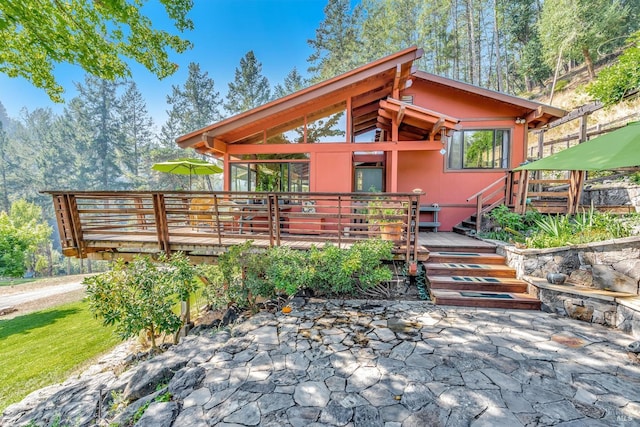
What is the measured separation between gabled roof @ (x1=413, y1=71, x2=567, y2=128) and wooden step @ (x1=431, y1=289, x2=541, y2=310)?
18.2 feet

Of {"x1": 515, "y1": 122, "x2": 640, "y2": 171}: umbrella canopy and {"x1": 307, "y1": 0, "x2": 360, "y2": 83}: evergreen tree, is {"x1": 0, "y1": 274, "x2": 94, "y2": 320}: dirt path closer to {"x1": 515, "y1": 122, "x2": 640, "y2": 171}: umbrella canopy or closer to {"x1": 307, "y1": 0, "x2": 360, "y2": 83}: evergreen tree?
{"x1": 515, "y1": 122, "x2": 640, "y2": 171}: umbrella canopy

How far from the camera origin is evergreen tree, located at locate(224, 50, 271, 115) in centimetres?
2272

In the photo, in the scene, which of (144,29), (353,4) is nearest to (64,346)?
(144,29)

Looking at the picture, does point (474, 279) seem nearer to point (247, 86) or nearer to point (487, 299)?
point (487, 299)

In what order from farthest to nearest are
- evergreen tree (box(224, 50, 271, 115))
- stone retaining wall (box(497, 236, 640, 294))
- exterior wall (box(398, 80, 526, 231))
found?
evergreen tree (box(224, 50, 271, 115)) < exterior wall (box(398, 80, 526, 231)) < stone retaining wall (box(497, 236, 640, 294))

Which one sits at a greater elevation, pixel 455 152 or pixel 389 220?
pixel 455 152

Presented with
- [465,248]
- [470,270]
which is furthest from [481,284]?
[465,248]

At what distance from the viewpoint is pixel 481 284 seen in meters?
4.33

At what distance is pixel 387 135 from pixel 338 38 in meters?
15.7

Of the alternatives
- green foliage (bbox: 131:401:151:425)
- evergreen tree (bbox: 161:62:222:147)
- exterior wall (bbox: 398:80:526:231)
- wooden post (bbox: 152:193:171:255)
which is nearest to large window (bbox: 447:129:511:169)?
exterior wall (bbox: 398:80:526:231)

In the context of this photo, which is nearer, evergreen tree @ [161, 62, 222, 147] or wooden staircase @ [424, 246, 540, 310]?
wooden staircase @ [424, 246, 540, 310]

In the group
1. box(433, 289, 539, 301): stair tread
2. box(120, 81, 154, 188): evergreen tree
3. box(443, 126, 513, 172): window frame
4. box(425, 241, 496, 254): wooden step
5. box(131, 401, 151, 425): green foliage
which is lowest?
box(131, 401, 151, 425): green foliage

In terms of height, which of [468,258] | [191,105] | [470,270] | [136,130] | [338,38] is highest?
[338,38]

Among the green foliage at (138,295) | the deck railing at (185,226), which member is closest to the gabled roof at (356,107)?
the deck railing at (185,226)
